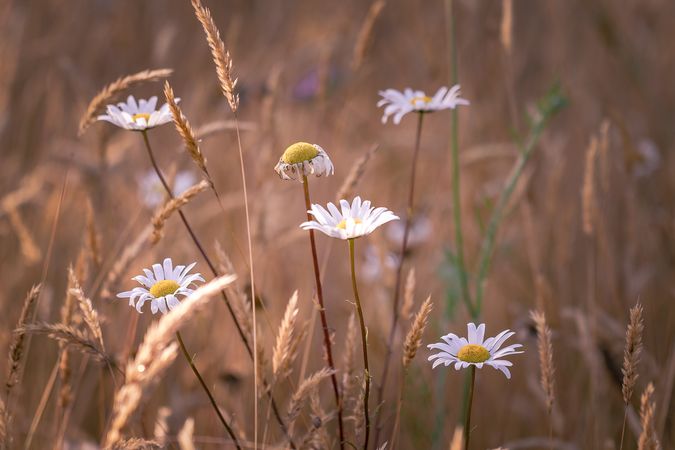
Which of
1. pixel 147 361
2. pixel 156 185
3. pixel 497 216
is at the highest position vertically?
pixel 156 185

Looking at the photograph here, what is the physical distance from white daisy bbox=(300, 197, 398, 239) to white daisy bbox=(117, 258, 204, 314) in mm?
185

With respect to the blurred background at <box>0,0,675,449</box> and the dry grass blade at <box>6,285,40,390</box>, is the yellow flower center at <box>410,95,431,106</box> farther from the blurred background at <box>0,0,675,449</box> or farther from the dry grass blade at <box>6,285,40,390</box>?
the dry grass blade at <box>6,285,40,390</box>

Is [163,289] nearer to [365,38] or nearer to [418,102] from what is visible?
[418,102]

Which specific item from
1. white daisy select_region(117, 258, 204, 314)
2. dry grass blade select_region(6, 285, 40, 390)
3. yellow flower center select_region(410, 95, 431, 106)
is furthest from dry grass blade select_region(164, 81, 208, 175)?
yellow flower center select_region(410, 95, 431, 106)

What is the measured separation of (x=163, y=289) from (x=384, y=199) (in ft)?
5.36

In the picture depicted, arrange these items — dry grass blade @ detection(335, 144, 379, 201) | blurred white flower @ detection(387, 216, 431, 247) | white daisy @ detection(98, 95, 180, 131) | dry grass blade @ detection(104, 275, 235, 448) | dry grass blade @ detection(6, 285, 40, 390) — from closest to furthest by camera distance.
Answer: dry grass blade @ detection(104, 275, 235, 448), dry grass blade @ detection(6, 285, 40, 390), white daisy @ detection(98, 95, 180, 131), dry grass blade @ detection(335, 144, 379, 201), blurred white flower @ detection(387, 216, 431, 247)

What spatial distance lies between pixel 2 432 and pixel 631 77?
7.63 feet

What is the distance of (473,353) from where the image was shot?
94 cm

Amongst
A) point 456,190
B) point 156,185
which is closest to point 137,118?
point 456,190

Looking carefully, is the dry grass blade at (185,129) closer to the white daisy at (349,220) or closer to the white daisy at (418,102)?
the white daisy at (349,220)

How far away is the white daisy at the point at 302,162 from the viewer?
0.99 meters

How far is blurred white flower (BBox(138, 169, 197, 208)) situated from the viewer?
2.19 metres

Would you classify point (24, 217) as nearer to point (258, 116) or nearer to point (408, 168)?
point (258, 116)

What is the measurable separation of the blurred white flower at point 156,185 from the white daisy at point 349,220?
124cm
